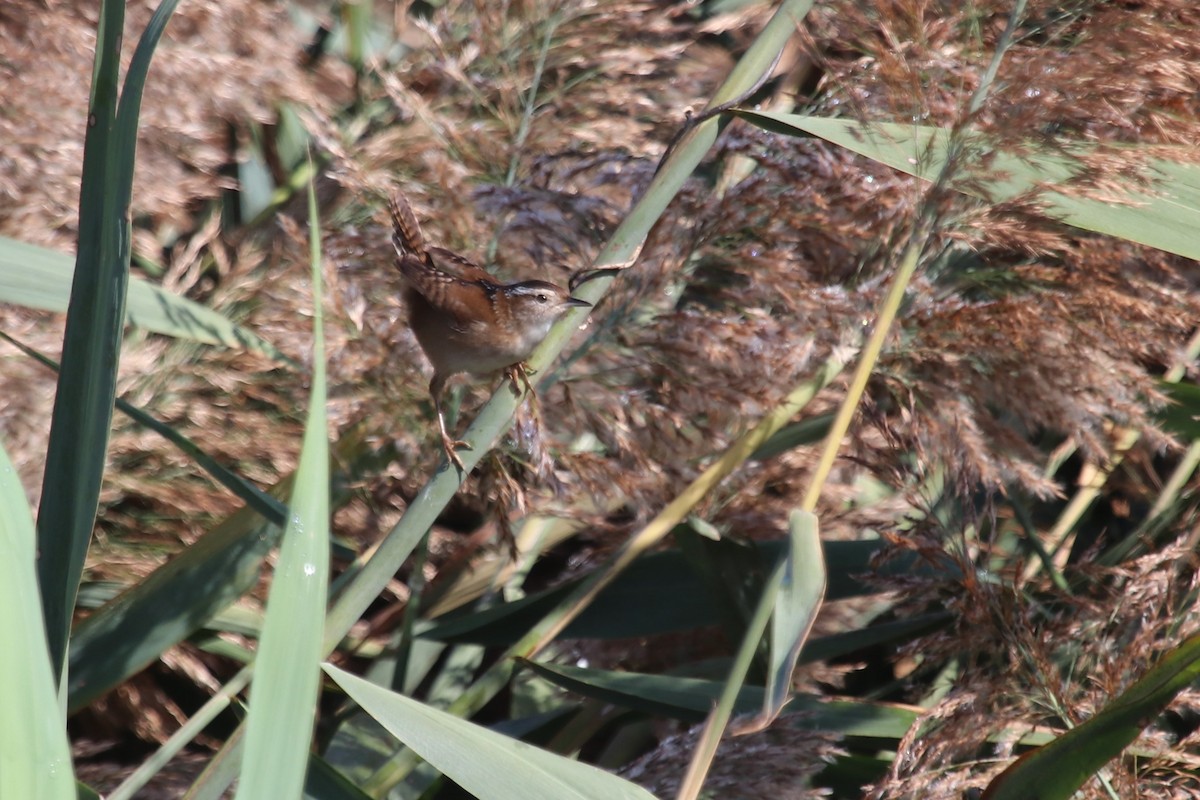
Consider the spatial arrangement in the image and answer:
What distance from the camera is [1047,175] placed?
131 cm

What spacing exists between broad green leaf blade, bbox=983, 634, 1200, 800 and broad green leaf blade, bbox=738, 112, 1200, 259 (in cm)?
43

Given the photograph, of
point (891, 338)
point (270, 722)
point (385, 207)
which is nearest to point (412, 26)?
point (385, 207)

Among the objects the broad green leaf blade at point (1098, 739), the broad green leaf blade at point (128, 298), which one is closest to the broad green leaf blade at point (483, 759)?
the broad green leaf blade at point (1098, 739)

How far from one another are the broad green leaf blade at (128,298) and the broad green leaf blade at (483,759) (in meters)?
0.61

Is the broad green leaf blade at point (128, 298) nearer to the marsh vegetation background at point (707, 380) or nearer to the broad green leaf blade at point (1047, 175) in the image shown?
the marsh vegetation background at point (707, 380)

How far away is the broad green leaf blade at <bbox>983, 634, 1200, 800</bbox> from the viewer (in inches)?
45.0

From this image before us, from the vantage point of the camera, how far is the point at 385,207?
1.82 meters

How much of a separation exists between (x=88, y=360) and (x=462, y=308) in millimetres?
733

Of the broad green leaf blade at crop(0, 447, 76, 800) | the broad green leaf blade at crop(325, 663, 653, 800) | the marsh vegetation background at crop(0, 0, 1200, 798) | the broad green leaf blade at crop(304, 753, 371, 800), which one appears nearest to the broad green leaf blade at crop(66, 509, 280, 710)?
the marsh vegetation background at crop(0, 0, 1200, 798)

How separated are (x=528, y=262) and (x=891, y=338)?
649 mm

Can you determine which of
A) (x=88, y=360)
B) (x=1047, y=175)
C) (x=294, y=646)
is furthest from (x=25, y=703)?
(x=1047, y=175)

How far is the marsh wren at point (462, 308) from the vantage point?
5.37ft

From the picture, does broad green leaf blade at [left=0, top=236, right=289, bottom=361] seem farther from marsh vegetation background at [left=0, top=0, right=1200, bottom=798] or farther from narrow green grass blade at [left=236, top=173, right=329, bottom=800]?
narrow green grass blade at [left=236, top=173, right=329, bottom=800]

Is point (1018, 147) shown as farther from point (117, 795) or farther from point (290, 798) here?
point (117, 795)
